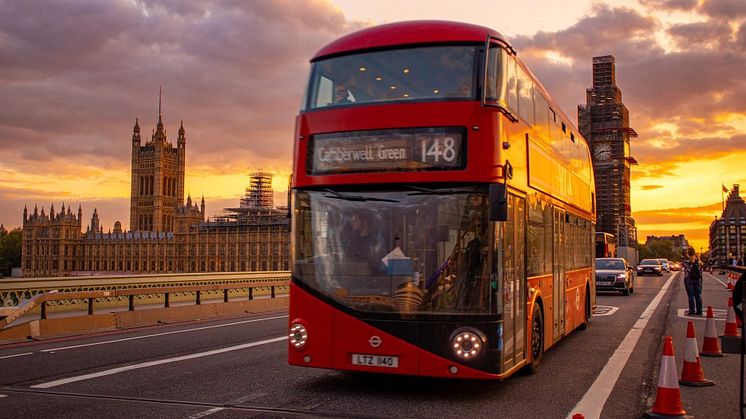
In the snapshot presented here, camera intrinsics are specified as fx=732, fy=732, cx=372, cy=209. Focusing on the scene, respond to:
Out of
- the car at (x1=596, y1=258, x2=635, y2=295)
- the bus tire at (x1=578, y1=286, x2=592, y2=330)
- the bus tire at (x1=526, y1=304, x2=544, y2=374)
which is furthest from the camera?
the car at (x1=596, y1=258, x2=635, y2=295)

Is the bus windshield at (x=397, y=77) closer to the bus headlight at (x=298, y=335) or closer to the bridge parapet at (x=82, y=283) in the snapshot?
the bus headlight at (x=298, y=335)

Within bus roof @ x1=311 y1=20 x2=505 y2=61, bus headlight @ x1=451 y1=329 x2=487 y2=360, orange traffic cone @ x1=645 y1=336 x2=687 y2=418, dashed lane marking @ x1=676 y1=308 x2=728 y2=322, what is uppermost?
bus roof @ x1=311 y1=20 x2=505 y2=61

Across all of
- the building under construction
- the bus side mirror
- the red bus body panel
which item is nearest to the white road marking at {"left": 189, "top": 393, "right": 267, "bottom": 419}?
the red bus body panel

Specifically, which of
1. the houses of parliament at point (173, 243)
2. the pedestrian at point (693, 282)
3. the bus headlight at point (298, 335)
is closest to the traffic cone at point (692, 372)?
the bus headlight at point (298, 335)

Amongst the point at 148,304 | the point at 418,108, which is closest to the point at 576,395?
the point at 418,108

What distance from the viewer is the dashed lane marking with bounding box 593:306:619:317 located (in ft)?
66.1

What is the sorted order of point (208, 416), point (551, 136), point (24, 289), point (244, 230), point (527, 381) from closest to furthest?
point (208, 416) < point (527, 381) < point (551, 136) < point (24, 289) < point (244, 230)

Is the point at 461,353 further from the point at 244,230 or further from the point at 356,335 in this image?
the point at 244,230

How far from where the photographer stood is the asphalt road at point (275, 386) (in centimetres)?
759

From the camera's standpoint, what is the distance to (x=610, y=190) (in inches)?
7283

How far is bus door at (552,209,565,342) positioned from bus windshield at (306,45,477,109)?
409 centimetres

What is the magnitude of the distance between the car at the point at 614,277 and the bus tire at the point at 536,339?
20.9 meters

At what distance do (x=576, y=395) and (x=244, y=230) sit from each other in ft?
461

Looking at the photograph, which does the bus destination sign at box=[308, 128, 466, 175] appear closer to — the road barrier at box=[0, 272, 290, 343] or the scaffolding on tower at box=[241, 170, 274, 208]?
the road barrier at box=[0, 272, 290, 343]
